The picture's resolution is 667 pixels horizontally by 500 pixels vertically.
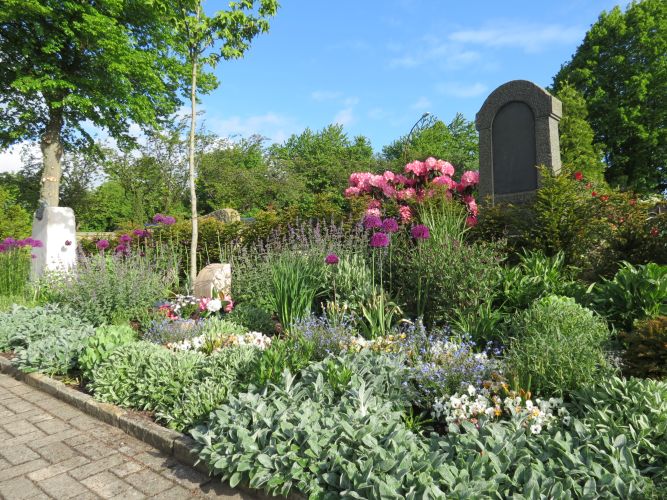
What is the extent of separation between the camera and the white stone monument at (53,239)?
30.3ft

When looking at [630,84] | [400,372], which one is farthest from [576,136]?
[400,372]

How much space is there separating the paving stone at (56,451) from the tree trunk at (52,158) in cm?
1307

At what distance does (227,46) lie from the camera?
24.2 ft

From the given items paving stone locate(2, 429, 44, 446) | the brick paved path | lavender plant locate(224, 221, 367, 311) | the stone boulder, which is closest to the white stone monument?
the stone boulder

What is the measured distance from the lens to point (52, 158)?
1498 cm

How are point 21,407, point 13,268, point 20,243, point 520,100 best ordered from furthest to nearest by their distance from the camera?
point 13,268
point 20,243
point 520,100
point 21,407

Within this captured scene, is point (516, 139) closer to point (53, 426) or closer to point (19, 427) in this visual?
point (53, 426)

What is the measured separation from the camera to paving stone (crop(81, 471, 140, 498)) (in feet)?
8.58

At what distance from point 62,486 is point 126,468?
0.34 m

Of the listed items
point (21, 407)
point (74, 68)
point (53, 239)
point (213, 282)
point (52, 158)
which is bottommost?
point (21, 407)

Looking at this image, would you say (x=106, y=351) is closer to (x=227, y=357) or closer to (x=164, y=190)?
(x=227, y=357)

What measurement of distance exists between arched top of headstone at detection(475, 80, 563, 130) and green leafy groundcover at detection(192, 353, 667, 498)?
6162mm

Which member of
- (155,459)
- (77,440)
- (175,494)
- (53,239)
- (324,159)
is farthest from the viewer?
(324,159)

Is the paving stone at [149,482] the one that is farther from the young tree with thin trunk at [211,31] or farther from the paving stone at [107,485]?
the young tree with thin trunk at [211,31]
